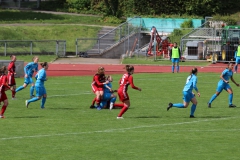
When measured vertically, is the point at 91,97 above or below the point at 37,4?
below

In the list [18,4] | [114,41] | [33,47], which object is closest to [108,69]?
[33,47]

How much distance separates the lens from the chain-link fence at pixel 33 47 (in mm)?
52719

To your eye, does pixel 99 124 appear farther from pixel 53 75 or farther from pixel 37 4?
pixel 37 4

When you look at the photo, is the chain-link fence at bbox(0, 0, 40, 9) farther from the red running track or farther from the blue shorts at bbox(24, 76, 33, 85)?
the blue shorts at bbox(24, 76, 33, 85)

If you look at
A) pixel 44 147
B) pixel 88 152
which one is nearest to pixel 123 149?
pixel 88 152

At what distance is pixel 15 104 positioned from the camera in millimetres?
27250

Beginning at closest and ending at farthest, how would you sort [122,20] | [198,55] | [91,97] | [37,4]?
[91,97] → [198,55] → [122,20] → [37,4]

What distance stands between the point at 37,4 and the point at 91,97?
45.5 meters

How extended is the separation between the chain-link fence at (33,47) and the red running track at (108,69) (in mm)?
6012

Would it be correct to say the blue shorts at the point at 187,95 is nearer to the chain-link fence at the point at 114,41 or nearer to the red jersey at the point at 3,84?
the red jersey at the point at 3,84

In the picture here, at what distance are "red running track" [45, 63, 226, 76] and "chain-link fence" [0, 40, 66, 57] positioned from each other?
19.7 feet

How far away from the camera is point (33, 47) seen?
54.0 m

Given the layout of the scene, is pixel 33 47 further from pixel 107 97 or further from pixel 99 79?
pixel 99 79

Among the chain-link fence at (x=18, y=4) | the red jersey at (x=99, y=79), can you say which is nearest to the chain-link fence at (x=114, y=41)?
the chain-link fence at (x=18, y=4)
